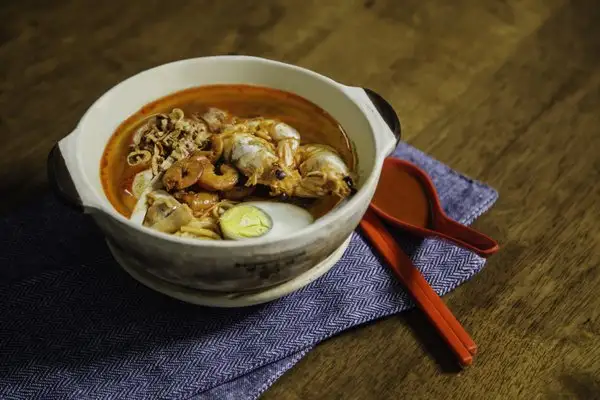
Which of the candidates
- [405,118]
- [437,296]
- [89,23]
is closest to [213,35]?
[89,23]

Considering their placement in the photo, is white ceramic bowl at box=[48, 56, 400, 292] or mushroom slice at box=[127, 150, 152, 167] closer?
white ceramic bowl at box=[48, 56, 400, 292]

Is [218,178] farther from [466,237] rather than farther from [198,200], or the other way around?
[466,237]

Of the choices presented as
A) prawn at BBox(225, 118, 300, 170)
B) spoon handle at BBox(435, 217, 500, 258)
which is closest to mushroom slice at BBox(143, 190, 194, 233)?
prawn at BBox(225, 118, 300, 170)

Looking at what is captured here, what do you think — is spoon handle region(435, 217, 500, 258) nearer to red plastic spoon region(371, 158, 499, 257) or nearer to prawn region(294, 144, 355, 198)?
red plastic spoon region(371, 158, 499, 257)

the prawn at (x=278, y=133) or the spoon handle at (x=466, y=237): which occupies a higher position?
the prawn at (x=278, y=133)

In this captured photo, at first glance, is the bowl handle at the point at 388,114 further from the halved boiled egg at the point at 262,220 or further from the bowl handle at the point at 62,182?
the bowl handle at the point at 62,182

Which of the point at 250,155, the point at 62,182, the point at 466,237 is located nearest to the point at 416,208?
the point at 466,237

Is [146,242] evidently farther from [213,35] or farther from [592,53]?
[592,53]

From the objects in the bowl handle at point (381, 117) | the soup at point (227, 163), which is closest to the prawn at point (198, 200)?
the soup at point (227, 163)
